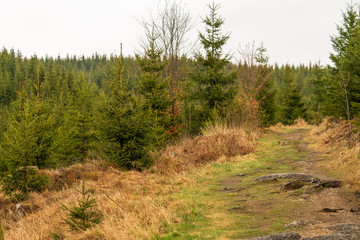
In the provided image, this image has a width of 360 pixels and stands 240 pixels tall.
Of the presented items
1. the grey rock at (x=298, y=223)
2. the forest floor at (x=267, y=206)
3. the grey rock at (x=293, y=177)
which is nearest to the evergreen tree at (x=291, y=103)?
the forest floor at (x=267, y=206)

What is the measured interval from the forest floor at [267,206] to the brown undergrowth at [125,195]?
0.40 metres

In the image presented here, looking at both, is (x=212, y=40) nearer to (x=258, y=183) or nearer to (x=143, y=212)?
(x=258, y=183)

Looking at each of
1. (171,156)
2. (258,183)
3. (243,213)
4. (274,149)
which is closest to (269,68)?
(274,149)

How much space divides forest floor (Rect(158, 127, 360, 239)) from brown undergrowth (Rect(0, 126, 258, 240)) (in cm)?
40

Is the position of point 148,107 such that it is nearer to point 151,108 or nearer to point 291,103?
point 151,108

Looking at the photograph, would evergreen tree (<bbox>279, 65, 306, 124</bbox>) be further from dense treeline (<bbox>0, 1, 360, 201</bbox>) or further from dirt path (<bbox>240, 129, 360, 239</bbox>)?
dirt path (<bbox>240, 129, 360, 239</bbox>)

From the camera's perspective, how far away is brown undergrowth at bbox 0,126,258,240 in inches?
198

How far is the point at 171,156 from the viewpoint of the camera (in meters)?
10.4

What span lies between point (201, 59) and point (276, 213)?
47.9 feet

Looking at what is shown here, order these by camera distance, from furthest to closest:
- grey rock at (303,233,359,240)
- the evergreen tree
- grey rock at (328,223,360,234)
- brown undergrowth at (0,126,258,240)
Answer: the evergreen tree
brown undergrowth at (0,126,258,240)
grey rock at (328,223,360,234)
grey rock at (303,233,359,240)

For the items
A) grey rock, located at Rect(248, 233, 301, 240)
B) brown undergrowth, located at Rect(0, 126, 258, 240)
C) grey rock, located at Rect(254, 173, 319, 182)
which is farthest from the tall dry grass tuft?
grey rock, located at Rect(248, 233, 301, 240)

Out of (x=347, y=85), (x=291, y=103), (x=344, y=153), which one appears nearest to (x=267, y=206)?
(x=344, y=153)

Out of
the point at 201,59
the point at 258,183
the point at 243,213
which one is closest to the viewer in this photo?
the point at 243,213

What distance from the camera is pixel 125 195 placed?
273 inches
